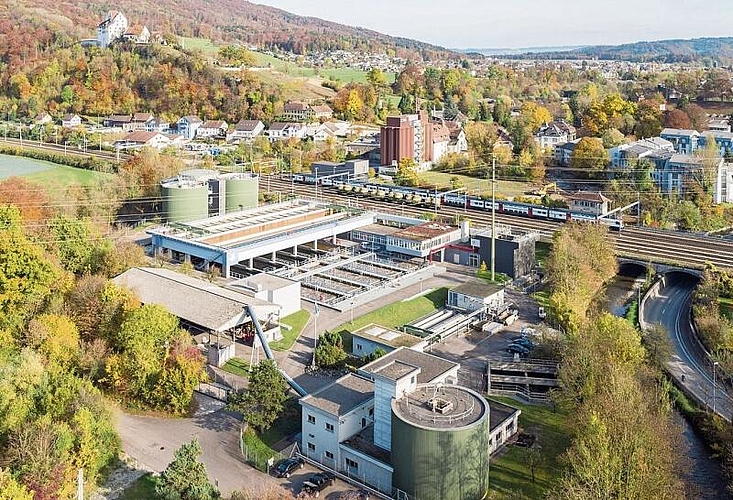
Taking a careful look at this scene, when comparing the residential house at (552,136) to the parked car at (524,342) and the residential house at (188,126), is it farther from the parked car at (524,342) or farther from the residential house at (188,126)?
the parked car at (524,342)

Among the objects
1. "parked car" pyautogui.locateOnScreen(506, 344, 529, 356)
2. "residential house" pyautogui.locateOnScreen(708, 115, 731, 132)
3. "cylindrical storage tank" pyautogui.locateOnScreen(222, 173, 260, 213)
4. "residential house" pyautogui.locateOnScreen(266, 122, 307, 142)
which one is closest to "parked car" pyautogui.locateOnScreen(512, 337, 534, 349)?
"parked car" pyautogui.locateOnScreen(506, 344, 529, 356)

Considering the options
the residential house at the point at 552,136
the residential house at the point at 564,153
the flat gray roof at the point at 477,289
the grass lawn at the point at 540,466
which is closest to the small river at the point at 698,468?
the grass lawn at the point at 540,466

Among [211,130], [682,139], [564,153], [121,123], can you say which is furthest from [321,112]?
[682,139]

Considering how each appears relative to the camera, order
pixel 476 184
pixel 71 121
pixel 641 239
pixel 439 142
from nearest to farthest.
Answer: pixel 641 239
pixel 476 184
pixel 439 142
pixel 71 121

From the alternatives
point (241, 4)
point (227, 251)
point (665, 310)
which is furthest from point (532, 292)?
point (241, 4)

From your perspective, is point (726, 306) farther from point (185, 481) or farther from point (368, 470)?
point (185, 481)

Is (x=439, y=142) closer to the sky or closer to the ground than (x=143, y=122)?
closer to the ground
